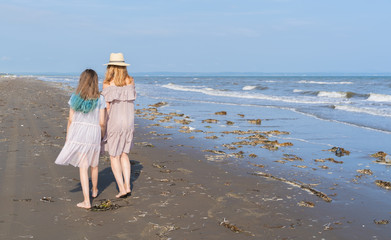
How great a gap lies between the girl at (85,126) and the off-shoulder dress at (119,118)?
0.58ft

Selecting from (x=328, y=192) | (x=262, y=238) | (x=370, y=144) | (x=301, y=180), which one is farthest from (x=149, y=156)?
(x=370, y=144)

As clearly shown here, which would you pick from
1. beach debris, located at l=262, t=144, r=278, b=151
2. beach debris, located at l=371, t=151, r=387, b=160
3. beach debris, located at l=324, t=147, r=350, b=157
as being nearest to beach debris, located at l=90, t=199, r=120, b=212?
beach debris, located at l=262, t=144, r=278, b=151

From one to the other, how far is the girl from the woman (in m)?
0.20

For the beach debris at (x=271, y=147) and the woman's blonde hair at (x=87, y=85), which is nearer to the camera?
the woman's blonde hair at (x=87, y=85)

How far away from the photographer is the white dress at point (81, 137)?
16.1 feet

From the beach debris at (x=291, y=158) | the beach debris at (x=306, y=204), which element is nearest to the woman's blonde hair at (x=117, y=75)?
the beach debris at (x=306, y=204)

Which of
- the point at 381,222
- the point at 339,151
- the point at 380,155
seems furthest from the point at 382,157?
the point at 381,222

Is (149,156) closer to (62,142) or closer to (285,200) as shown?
(62,142)

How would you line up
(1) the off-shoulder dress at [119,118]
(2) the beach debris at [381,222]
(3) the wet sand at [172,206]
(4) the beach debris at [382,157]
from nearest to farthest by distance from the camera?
(3) the wet sand at [172,206] → (2) the beach debris at [381,222] → (1) the off-shoulder dress at [119,118] → (4) the beach debris at [382,157]

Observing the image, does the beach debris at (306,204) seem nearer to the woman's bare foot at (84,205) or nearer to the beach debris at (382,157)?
the woman's bare foot at (84,205)

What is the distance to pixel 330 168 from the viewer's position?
7.17 meters

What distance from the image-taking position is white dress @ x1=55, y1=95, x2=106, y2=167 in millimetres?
4918

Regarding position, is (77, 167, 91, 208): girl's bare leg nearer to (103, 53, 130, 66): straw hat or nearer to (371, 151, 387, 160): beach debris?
(103, 53, 130, 66): straw hat

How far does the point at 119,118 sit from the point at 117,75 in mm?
545
